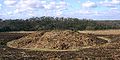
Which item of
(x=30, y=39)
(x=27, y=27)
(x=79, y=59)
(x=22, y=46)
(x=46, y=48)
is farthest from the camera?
(x=27, y=27)

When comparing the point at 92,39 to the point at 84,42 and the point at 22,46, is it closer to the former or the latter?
the point at 84,42

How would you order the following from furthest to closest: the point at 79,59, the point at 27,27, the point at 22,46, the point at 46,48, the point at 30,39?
the point at 27,27 < the point at 30,39 < the point at 22,46 < the point at 46,48 < the point at 79,59

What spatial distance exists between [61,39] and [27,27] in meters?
39.3

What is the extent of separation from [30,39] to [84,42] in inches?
250

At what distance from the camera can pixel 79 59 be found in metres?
21.3

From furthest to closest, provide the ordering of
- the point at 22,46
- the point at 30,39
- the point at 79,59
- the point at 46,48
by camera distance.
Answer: the point at 30,39 < the point at 22,46 < the point at 46,48 < the point at 79,59

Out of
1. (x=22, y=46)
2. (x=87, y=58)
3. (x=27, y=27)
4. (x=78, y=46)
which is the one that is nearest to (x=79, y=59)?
(x=87, y=58)

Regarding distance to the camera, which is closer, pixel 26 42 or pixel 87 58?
pixel 87 58

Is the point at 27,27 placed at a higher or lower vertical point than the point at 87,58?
lower

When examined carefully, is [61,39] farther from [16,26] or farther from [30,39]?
[16,26]

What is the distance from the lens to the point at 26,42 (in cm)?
3322

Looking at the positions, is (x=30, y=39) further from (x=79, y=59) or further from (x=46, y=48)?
(x=79, y=59)

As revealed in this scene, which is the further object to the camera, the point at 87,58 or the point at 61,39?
the point at 61,39

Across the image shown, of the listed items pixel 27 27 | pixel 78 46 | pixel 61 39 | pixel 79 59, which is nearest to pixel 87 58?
pixel 79 59
